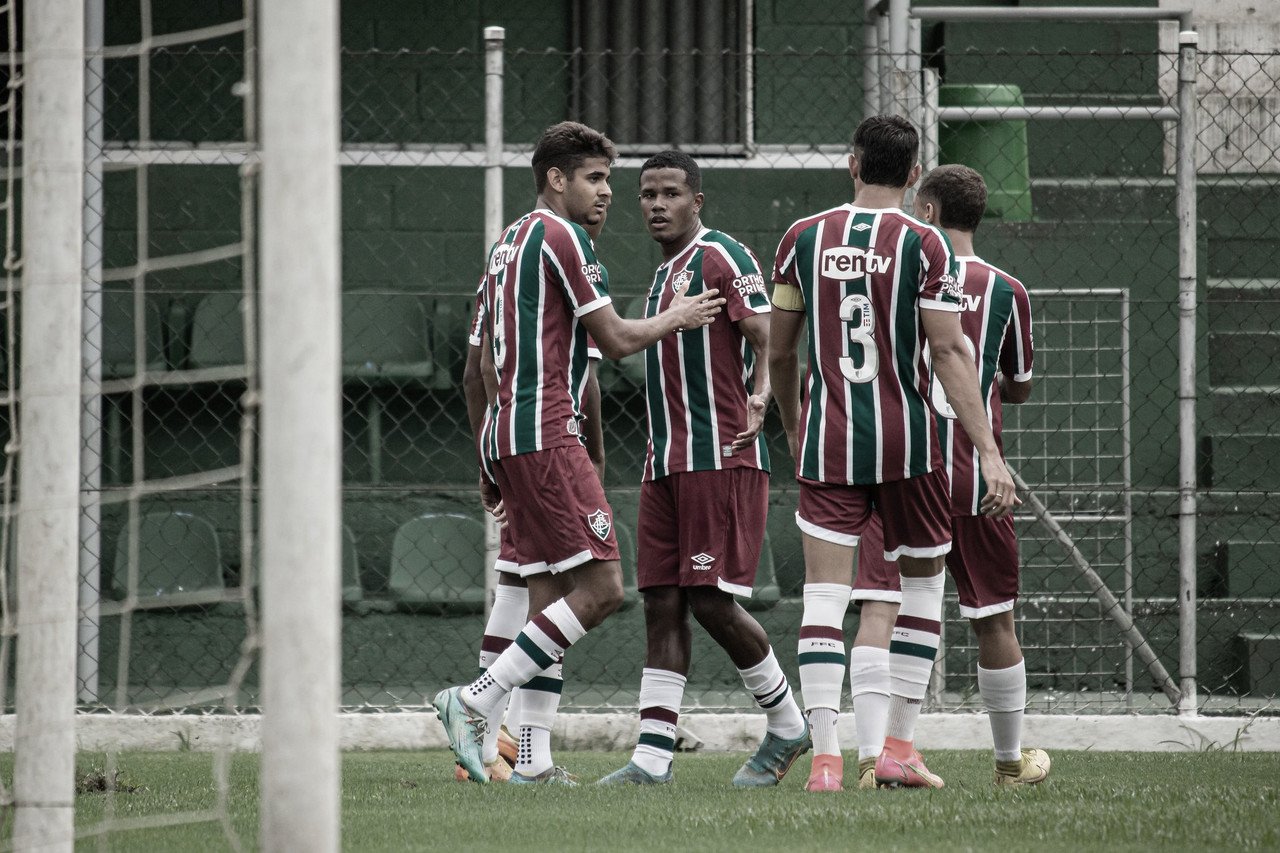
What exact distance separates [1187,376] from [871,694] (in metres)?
2.58

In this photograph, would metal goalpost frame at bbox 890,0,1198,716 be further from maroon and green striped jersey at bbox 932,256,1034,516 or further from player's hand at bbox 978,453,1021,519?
player's hand at bbox 978,453,1021,519

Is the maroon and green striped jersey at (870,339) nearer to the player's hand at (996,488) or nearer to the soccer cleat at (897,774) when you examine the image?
the player's hand at (996,488)

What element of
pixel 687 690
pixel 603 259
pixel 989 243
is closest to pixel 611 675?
pixel 687 690

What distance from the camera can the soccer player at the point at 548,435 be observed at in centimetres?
472

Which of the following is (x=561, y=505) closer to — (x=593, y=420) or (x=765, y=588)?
(x=593, y=420)

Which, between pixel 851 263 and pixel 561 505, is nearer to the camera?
pixel 851 263

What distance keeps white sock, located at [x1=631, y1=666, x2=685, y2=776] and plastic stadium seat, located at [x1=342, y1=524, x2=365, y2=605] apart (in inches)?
135

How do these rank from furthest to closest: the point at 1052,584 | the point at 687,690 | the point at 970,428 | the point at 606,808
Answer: the point at 1052,584 → the point at 687,690 → the point at 970,428 → the point at 606,808

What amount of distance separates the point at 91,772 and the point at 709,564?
85.3 inches

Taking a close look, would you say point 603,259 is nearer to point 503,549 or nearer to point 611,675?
point 611,675

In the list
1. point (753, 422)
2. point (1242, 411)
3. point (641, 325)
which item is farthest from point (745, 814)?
point (1242, 411)

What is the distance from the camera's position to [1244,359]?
877cm

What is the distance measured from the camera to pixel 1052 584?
8367mm

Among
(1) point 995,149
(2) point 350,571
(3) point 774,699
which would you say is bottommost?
(3) point 774,699
